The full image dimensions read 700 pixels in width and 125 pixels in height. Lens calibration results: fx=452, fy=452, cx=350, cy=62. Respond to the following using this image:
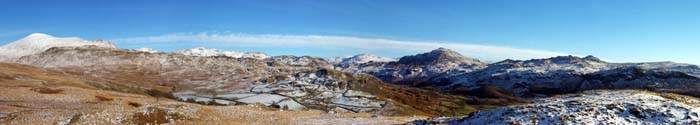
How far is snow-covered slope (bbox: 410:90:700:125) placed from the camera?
3161 centimetres

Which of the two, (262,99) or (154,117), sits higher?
(154,117)

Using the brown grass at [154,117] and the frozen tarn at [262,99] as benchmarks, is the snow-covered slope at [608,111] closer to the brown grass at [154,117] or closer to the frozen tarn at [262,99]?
the brown grass at [154,117]

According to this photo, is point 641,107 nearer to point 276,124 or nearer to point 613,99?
point 613,99

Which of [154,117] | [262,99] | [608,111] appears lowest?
[262,99]

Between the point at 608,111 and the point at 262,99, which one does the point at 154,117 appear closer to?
the point at 608,111

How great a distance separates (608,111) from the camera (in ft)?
109

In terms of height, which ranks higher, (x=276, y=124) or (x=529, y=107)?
(x=529, y=107)

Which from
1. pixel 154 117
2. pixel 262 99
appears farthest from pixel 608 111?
pixel 262 99

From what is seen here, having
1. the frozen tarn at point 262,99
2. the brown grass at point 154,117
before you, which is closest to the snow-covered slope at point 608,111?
the brown grass at point 154,117

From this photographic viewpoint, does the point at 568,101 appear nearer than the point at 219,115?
Yes

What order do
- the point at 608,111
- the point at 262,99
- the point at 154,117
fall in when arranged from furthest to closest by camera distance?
the point at 262,99 → the point at 154,117 → the point at 608,111

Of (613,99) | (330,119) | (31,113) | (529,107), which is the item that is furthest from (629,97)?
(31,113)

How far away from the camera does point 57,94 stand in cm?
7156

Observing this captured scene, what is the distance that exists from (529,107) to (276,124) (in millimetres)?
25202
